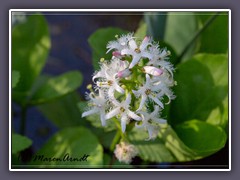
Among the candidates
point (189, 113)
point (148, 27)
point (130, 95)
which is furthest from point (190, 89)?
point (130, 95)

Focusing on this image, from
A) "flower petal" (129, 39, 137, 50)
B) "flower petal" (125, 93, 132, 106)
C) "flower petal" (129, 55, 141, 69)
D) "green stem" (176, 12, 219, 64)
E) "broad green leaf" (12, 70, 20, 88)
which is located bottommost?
"flower petal" (125, 93, 132, 106)

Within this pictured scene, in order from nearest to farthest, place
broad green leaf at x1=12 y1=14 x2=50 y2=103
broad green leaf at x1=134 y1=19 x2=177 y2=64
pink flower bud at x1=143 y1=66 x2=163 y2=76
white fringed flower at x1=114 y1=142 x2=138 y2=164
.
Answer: pink flower bud at x1=143 y1=66 x2=163 y2=76
white fringed flower at x1=114 y1=142 x2=138 y2=164
broad green leaf at x1=134 y1=19 x2=177 y2=64
broad green leaf at x1=12 y1=14 x2=50 y2=103

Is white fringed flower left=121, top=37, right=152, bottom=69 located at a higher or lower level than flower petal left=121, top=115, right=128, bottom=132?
higher

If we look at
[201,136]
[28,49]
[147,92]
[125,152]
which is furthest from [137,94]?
[28,49]

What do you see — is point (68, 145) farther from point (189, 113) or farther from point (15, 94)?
point (189, 113)

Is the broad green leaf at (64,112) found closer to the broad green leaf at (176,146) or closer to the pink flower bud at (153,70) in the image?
the broad green leaf at (176,146)

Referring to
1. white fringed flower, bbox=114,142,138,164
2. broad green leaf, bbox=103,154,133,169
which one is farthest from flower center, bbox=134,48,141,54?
broad green leaf, bbox=103,154,133,169

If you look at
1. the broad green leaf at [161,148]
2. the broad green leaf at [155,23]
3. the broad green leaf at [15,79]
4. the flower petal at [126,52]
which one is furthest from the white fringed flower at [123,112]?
the broad green leaf at [155,23]

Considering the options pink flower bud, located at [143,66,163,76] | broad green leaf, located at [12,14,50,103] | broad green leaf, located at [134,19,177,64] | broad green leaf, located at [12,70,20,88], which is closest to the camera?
pink flower bud, located at [143,66,163,76]

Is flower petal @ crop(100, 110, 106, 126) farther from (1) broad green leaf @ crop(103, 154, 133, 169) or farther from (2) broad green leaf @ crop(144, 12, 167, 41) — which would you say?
(2) broad green leaf @ crop(144, 12, 167, 41)
